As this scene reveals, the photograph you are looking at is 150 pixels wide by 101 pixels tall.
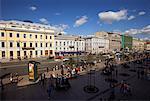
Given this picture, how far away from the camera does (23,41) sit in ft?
171

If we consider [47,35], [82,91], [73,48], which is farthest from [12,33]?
[82,91]

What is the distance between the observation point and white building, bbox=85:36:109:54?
85.8 metres

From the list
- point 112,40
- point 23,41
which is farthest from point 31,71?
point 112,40

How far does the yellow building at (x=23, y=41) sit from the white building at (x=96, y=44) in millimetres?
29279

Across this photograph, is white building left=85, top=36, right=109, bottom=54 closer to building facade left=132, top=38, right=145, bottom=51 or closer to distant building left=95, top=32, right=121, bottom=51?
distant building left=95, top=32, right=121, bottom=51

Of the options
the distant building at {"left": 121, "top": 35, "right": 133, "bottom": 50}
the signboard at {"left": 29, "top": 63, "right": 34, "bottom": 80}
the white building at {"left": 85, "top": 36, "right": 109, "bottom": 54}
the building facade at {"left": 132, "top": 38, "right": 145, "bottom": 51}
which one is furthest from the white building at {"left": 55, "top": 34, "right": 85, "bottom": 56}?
the building facade at {"left": 132, "top": 38, "right": 145, "bottom": 51}

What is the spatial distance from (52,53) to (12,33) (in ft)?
57.4

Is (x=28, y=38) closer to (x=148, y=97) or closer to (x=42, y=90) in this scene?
(x=42, y=90)

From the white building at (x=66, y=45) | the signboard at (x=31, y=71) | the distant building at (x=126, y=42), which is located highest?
the distant building at (x=126, y=42)

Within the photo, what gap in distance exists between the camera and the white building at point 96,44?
85.8 meters

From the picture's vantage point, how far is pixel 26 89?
18719mm

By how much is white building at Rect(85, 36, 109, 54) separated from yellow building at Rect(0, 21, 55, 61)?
2928cm

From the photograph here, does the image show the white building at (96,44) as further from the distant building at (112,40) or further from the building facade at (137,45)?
the building facade at (137,45)

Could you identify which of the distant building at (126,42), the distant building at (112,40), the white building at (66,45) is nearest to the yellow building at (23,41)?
the white building at (66,45)
